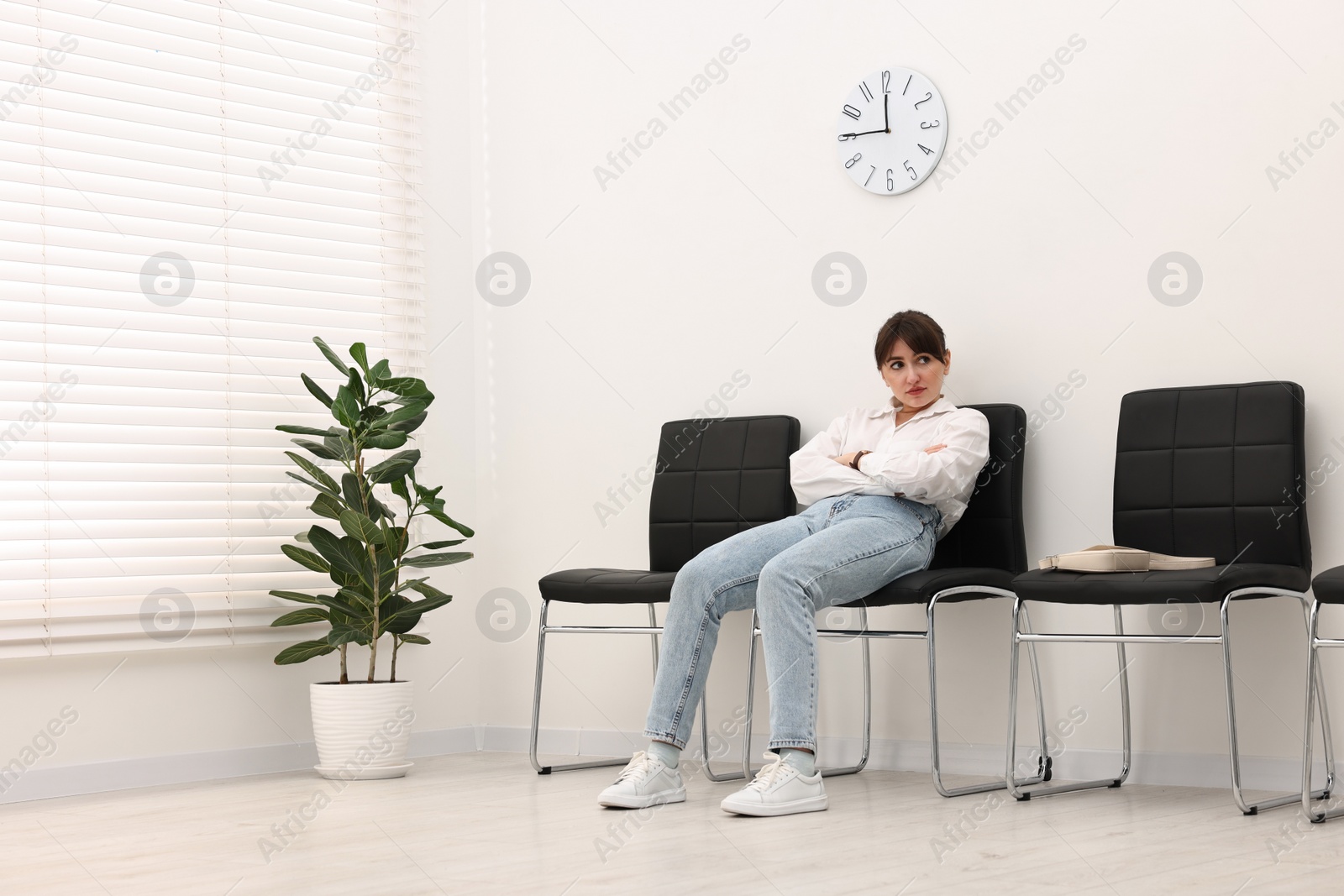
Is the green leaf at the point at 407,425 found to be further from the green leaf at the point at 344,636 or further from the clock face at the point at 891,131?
the clock face at the point at 891,131

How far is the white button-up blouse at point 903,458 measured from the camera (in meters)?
2.84

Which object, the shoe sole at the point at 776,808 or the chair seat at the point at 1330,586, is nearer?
the chair seat at the point at 1330,586

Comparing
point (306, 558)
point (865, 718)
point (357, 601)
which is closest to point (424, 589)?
point (357, 601)

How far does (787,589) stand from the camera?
8.73 ft

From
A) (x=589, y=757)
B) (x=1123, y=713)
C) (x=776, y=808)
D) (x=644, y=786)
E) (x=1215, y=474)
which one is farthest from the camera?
(x=589, y=757)

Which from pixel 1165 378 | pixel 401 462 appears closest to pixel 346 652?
pixel 401 462

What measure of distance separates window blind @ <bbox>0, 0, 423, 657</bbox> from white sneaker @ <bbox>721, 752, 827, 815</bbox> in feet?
5.44

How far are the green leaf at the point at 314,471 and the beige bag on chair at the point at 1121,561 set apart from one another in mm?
1861

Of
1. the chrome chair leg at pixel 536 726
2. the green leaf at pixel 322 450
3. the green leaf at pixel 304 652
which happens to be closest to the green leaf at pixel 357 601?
the green leaf at pixel 304 652

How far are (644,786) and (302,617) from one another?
1277 millimetres

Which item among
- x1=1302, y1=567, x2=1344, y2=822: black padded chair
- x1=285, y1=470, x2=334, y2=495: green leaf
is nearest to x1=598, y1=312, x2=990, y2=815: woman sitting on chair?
x1=1302, y1=567, x2=1344, y2=822: black padded chair

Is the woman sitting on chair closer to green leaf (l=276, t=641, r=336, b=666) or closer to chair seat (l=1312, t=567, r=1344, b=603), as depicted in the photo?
chair seat (l=1312, t=567, r=1344, b=603)

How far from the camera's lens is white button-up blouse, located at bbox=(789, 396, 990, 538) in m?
2.84

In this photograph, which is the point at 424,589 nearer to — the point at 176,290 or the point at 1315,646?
the point at 176,290
